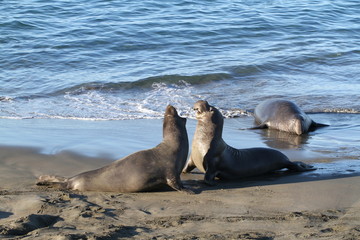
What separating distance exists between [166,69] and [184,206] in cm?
971

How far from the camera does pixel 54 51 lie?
16391mm

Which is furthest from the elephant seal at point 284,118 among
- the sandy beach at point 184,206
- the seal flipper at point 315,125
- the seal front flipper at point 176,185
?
the seal front flipper at point 176,185

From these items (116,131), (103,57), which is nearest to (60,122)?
(116,131)

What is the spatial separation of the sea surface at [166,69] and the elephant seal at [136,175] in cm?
122

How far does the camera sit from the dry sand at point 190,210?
4.47m

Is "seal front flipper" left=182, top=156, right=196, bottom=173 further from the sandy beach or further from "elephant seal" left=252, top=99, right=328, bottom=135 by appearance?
"elephant seal" left=252, top=99, right=328, bottom=135

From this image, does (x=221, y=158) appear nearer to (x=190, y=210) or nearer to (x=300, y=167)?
(x=300, y=167)

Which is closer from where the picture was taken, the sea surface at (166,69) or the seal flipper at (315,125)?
the sea surface at (166,69)

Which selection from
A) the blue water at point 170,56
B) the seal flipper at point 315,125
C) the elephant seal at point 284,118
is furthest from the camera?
the blue water at point 170,56

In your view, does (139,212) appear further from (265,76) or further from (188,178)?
(265,76)

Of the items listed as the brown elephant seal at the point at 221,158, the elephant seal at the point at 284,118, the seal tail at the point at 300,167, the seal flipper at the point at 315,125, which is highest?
the brown elephant seal at the point at 221,158

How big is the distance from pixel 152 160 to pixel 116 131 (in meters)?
3.00

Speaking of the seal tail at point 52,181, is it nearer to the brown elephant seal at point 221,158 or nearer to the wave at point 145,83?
the brown elephant seal at point 221,158

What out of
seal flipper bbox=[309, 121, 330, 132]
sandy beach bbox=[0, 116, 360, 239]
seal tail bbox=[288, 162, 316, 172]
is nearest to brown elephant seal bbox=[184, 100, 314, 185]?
seal tail bbox=[288, 162, 316, 172]
